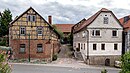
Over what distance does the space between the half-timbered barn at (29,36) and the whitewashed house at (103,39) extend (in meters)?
7.23

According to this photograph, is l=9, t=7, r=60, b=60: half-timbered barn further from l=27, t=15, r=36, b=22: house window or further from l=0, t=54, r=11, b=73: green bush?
l=0, t=54, r=11, b=73: green bush

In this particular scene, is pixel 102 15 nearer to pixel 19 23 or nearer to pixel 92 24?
pixel 92 24

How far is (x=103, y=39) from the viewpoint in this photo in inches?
1577

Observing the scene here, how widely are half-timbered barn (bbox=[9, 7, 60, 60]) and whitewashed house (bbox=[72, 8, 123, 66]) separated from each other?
723 centimetres

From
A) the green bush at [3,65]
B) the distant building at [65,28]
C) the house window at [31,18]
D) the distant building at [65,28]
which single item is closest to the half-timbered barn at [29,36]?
the house window at [31,18]

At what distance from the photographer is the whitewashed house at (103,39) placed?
1562 inches

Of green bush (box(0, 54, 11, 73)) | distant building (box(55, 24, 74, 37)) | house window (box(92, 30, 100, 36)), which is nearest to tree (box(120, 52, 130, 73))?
green bush (box(0, 54, 11, 73))

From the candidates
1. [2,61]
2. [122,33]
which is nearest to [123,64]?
[2,61]

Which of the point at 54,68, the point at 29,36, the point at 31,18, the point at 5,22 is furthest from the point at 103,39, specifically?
the point at 5,22

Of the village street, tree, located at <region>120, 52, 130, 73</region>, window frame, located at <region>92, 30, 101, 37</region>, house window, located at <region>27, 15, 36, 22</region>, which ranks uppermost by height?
house window, located at <region>27, 15, 36, 22</region>

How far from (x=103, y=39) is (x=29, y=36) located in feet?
42.7

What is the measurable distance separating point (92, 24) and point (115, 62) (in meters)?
7.80

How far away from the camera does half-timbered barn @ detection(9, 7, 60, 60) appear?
39.3 meters

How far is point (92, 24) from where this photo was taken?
39812 mm
